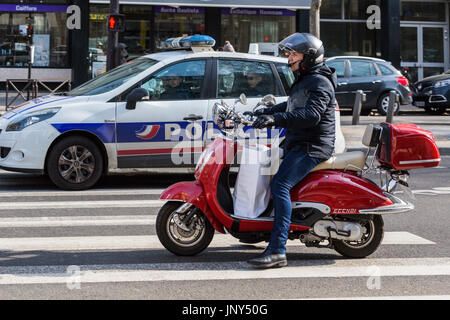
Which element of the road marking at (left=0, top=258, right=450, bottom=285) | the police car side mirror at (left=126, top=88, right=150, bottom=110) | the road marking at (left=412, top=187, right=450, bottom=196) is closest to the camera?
the road marking at (left=0, top=258, right=450, bottom=285)

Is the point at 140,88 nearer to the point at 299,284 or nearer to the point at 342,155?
the point at 342,155

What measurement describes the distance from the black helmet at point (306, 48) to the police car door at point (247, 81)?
3921 mm

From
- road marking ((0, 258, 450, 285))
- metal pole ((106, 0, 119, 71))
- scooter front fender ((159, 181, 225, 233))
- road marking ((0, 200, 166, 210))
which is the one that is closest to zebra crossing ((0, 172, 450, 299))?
road marking ((0, 258, 450, 285))

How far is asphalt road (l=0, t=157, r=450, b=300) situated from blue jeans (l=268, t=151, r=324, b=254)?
0.81ft

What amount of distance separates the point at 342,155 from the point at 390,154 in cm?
42

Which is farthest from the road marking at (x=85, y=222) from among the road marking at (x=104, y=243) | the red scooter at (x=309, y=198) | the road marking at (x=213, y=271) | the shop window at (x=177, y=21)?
the shop window at (x=177, y=21)

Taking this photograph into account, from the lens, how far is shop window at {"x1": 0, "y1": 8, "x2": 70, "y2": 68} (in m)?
24.2

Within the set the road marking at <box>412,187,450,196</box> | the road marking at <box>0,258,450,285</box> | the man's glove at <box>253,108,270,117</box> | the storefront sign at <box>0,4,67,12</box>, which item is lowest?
the road marking at <box>0,258,450,285</box>

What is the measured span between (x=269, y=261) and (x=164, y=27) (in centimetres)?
2035

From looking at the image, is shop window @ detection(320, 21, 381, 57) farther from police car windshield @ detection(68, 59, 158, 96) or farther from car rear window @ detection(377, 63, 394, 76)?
police car windshield @ detection(68, 59, 158, 96)

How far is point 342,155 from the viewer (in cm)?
587

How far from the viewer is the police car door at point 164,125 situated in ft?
30.5

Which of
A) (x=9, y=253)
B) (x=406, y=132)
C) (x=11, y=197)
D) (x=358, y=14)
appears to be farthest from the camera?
(x=358, y=14)
